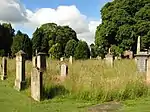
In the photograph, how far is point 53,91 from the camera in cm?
1465

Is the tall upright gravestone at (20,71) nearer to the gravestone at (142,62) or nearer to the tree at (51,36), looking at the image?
the gravestone at (142,62)

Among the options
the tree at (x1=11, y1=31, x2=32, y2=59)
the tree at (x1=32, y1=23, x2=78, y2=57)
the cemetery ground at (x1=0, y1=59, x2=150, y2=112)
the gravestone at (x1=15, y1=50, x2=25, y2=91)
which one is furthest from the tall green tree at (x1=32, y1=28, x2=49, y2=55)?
the cemetery ground at (x1=0, y1=59, x2=150, y2=112)

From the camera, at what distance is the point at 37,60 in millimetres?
21703

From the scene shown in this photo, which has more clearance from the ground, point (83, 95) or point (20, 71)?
point (20, 71)

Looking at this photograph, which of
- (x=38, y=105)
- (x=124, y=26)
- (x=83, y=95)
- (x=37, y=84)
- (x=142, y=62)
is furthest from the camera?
(x=124, y=26)

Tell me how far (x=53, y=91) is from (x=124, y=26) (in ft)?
125

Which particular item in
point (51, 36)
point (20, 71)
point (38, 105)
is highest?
point (51, 36)

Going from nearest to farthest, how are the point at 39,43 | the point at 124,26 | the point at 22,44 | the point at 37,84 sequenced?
1. the point at 37,84
2. the point at 124,26
3. the point at 22,44
4. the point at 39,43

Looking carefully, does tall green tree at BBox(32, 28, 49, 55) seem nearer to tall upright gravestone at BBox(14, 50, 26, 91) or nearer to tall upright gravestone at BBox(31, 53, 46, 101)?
tall upright gravestone at BBox(14, 50, 26, 91)

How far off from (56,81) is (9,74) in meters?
8.12

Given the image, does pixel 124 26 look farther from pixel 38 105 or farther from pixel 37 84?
pixel 38 105

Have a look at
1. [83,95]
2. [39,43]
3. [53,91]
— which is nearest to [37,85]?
[53,91]

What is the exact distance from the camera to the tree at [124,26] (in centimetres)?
5073

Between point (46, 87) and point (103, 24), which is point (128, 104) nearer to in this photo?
point (46, 87)
